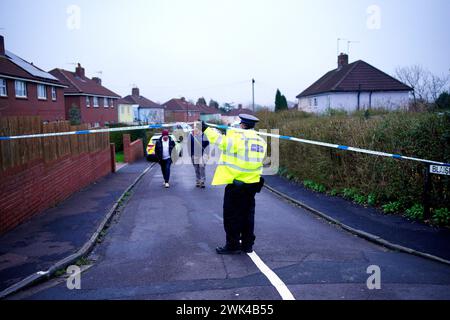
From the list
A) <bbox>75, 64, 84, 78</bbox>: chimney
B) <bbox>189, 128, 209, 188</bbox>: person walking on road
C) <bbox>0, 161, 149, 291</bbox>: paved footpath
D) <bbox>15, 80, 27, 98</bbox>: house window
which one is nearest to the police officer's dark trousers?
<bbox>0, 161, 149, 291</bbox>: paved footpath

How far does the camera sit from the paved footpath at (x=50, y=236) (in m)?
4.92

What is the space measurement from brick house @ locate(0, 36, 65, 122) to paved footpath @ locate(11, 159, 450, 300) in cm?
1758

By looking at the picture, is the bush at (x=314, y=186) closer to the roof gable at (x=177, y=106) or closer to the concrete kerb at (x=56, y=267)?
the concrete kerb at (x=56, y=267)

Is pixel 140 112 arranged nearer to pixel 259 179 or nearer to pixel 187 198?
pixel 187 198

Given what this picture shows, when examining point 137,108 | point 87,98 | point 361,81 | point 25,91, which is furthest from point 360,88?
point 137,108

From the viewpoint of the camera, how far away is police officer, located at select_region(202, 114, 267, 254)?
5.08 meters

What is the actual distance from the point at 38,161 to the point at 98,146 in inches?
248

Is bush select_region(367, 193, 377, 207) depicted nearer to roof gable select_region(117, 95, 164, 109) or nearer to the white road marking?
the white road marking

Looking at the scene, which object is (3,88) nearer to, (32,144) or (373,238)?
(32,144)

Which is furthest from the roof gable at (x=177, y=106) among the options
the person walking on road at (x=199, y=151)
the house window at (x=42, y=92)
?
the person walking on road at (x=199, y=151)

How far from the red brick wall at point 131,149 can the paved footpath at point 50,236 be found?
406 inches

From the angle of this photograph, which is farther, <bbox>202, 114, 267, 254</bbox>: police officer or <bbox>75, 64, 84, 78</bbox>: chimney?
<bbox>75, 64, 84, 78</bbox>: chimney

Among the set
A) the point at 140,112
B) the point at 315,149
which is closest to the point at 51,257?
the point at 315,149
